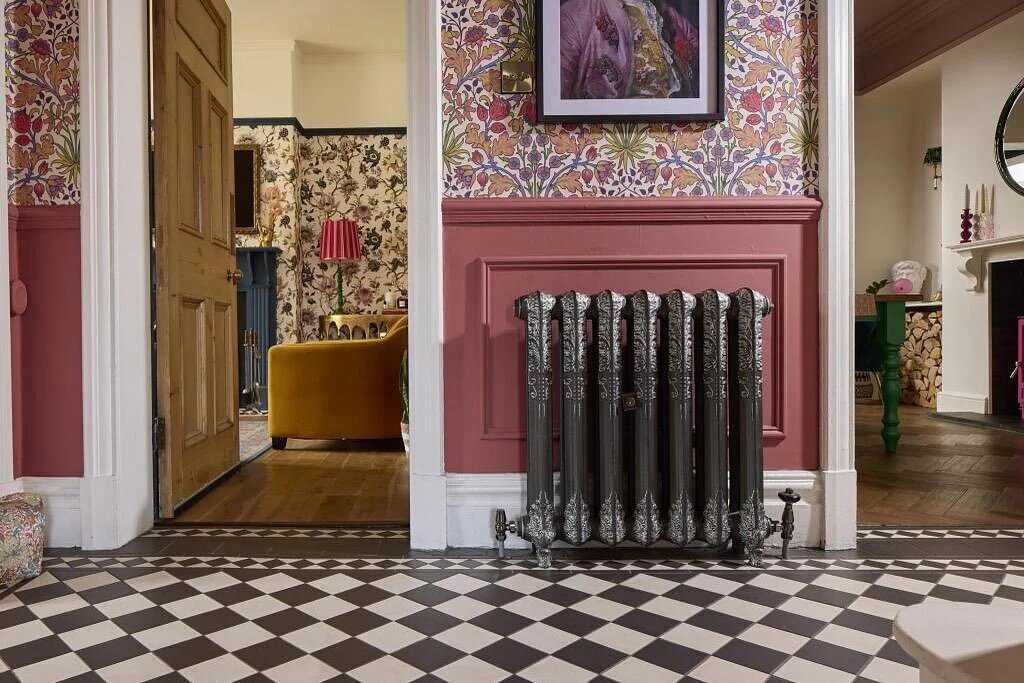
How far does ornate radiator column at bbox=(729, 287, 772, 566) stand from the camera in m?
1.95

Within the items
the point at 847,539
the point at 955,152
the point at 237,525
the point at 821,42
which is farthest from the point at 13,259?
the point at 955,152

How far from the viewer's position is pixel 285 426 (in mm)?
4082

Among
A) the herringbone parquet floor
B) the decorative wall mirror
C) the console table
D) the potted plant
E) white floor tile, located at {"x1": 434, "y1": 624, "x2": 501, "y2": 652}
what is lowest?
the herringbone parquet floor

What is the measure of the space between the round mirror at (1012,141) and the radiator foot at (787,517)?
4581 millimetres

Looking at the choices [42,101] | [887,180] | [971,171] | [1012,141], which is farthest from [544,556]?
[887,180]

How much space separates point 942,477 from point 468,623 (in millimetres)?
2652

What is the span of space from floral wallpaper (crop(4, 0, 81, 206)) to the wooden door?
303 mm

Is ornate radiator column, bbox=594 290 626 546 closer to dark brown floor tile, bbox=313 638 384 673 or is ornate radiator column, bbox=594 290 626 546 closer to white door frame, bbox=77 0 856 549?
white door frame, bbox=77 0 856 549

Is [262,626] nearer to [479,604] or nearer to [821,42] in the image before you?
[479,604]

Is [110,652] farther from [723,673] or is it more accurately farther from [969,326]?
[969,326]

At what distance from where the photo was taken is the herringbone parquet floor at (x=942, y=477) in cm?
255

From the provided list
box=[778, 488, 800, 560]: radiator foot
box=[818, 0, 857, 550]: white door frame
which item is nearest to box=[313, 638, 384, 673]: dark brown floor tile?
box=[778, 488, 800, 560]: radiator foot

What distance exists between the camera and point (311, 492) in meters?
2.97

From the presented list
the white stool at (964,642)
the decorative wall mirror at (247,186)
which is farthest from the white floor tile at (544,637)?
the decorative wall mirror at (247,186)
